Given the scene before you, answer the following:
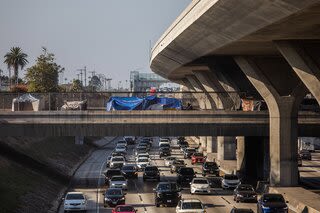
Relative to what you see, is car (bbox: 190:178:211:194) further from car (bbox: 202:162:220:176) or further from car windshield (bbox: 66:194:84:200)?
car (bbox: 202:162:220:176)

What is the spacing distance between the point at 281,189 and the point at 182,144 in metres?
73.9

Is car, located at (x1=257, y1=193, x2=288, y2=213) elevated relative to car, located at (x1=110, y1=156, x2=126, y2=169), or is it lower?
elevated

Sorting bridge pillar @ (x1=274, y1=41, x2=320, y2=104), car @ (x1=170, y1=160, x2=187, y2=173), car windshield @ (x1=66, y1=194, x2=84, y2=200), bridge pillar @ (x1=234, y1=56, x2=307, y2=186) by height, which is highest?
bridge pillar @ (x1=274, y1=41, x2=320, y2=104)

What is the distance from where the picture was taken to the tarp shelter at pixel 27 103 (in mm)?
77250

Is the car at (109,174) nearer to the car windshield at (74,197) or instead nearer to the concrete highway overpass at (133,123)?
the concrete highway overpass at (133,123)

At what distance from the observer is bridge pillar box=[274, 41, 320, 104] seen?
170 ft

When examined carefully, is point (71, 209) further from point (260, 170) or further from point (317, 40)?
point (260, 170)

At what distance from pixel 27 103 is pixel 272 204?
3804 centimetres

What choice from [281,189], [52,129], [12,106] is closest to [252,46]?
[281,189]

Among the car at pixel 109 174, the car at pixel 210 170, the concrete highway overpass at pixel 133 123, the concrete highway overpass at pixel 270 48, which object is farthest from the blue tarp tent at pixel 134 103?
the car at pixel 109 174

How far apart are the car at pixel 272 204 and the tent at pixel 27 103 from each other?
35.4 m

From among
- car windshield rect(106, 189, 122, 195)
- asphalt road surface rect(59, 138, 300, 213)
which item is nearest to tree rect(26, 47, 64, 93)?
asphalt road surface rect(59, 138, 300, 213)

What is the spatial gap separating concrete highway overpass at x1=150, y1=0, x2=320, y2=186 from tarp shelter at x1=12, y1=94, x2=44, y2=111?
1353cm

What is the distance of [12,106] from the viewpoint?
7856cm
